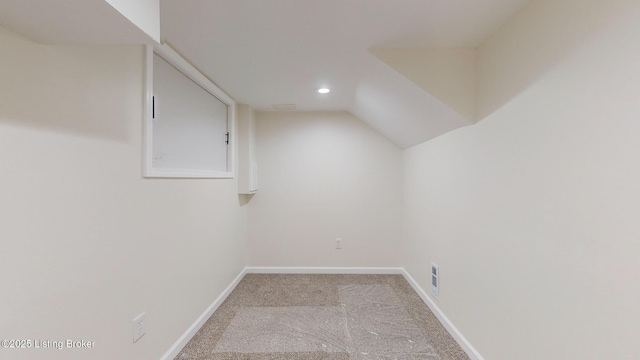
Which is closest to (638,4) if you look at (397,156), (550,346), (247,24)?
(550,346)

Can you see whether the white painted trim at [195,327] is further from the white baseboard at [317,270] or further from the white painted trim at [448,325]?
the white painted trim at [448,325]

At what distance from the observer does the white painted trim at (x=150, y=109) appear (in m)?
1.55

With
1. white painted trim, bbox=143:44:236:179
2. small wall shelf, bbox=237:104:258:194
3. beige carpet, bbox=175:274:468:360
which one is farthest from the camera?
small wall shelf, bbox=237:104:258:194

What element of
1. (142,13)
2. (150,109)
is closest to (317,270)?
(150,109)

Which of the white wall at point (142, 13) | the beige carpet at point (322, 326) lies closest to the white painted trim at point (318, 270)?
the beige carpet at point (322, 326)

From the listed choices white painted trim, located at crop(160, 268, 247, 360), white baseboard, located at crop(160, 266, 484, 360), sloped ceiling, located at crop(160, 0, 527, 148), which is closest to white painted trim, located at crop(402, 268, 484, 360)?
white baseboard, located at crop(160, 266, 484, 360)

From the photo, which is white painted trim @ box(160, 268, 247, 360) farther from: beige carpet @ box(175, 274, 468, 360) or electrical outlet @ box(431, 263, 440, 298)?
electrical outlet @ box(431, 263, 440, 298)

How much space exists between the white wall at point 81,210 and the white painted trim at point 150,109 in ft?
0.16

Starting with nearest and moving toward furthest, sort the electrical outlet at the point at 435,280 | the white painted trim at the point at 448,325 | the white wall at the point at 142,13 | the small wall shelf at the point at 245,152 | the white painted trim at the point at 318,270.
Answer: the white wall at the point at 142,13
the white painted trim at the point at 448,325
the electrical outlet at the point at 435,280
the small wall shelf at the point at 245,152
the white painted trim at the point at 318,270

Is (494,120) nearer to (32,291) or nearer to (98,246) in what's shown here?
(98,246)

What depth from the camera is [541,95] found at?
3.97 feet

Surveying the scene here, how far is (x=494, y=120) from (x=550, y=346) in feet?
3.75

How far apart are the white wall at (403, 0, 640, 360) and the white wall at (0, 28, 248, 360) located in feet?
6.59

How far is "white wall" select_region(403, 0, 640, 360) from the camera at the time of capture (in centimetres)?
88
